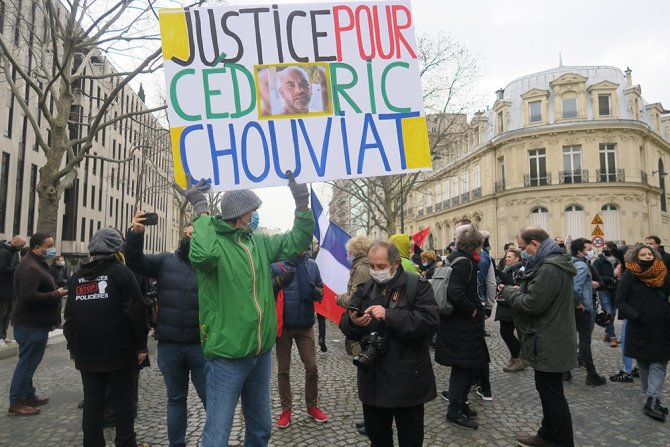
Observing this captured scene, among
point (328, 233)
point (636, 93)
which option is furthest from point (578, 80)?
point (328, 233)

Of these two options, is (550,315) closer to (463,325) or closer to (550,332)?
(550,332)

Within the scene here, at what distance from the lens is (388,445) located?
2.97m

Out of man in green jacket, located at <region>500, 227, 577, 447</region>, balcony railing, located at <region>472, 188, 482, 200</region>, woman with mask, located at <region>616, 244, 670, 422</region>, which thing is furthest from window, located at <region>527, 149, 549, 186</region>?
man in green jacket, located at <region>500, 227, 577, 447</region>

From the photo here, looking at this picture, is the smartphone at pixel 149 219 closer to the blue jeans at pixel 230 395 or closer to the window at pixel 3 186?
the blue jeans at pixel 230 395

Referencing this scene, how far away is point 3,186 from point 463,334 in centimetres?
2986

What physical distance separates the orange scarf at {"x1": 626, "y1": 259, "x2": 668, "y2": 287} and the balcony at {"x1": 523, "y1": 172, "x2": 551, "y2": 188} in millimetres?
31608

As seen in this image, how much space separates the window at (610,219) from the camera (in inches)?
1276

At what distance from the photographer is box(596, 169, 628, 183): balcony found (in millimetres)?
32656

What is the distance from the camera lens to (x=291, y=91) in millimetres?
3344

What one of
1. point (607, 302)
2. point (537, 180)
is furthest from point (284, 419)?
point (537, 180)

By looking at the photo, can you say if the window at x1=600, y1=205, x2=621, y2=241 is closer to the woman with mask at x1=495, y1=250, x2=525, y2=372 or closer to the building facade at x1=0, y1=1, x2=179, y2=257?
the building facade at x1=0, y1=1, x2=179, y2=257

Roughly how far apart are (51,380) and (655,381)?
7.20 meters

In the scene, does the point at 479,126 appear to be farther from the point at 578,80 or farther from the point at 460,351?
the point at 460,351

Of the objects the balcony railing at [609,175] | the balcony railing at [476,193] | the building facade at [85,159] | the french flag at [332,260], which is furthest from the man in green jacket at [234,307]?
the balcony railing at [476,193]
